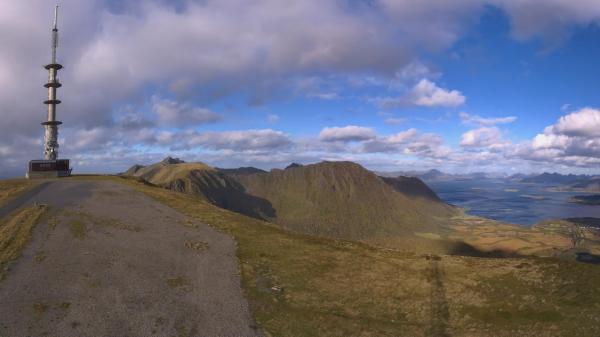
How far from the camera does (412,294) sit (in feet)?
83.9

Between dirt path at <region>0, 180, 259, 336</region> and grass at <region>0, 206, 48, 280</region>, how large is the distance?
0.77 metres

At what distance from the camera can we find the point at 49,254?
90.0 feet

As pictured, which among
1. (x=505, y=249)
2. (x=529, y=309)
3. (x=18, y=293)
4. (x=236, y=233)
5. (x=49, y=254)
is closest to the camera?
(x=18, y=293)

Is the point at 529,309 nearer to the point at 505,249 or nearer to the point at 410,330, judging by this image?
the point at 410,330

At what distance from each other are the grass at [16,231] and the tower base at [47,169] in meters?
39.1

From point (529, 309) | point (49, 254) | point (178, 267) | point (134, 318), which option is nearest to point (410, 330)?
point (529, 309)

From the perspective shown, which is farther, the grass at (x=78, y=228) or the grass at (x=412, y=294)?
the grass at (x=78, y=228)

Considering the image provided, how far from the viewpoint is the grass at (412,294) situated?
816 inches

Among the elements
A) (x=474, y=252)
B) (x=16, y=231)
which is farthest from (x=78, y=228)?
(x=474, y=252)

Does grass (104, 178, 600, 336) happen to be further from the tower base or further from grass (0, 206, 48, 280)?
the tower base

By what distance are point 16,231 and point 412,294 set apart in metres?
30.2

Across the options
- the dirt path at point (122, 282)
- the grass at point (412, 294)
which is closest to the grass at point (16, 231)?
the dirt path at point (122, 282)

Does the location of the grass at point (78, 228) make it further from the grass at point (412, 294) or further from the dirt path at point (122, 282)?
the grass at point (412, 294)

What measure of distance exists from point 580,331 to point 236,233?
91.6 feet
